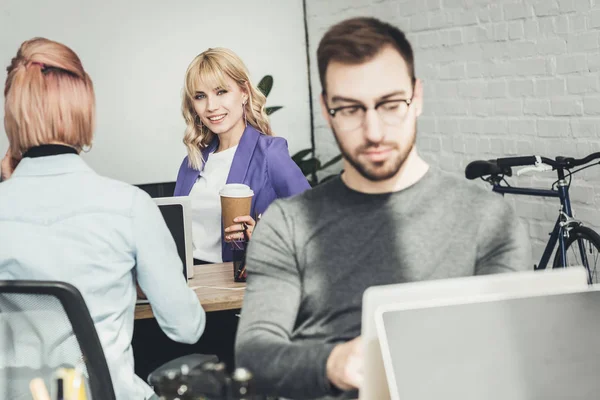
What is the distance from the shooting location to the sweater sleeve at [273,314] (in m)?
1.25

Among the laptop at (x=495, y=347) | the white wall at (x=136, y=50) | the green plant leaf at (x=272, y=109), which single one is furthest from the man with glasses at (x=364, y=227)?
the green plant leaf at (x=272, y=109)

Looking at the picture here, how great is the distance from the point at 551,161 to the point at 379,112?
1400 mm

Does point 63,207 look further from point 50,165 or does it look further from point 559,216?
point 559,216

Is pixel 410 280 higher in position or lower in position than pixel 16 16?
lower

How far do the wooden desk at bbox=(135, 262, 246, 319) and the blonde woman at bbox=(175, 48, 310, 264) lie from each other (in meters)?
0.15

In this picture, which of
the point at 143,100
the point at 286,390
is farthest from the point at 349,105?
the point at 143,100

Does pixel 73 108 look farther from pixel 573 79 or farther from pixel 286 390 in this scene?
pixel 573 79

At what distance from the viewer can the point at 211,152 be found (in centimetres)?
241

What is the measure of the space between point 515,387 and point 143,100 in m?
2.36

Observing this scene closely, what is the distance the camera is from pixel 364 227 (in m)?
1.33

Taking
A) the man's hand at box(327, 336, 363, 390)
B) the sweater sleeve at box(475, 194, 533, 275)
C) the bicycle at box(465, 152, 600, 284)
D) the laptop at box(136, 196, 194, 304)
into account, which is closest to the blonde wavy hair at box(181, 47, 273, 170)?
the laptop at box(136, 196, 194, 304)

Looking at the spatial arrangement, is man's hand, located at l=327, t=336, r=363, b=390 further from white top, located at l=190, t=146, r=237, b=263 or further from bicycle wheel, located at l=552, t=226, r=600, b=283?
bicycle wheel, located at l=552, t=226, r=600, b=283

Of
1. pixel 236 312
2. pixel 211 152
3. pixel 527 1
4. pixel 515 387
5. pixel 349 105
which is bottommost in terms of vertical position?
pixel 236 312

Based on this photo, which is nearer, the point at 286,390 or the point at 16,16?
the point at 286,390
